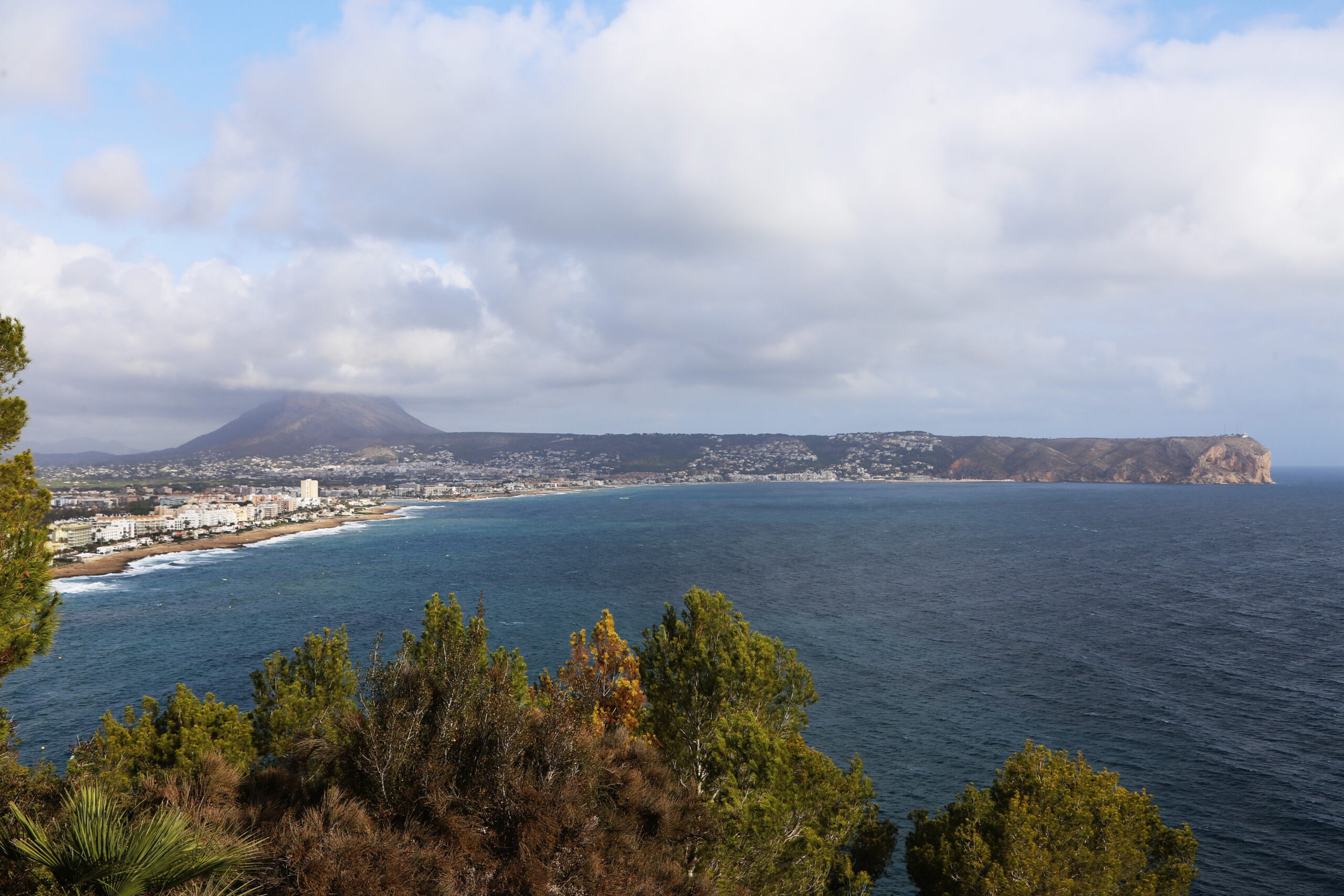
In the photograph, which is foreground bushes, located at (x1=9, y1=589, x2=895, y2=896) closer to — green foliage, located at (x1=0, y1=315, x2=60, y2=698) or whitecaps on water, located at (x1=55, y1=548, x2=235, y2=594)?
green foliage, located at (x1=0, y1=315, x2=60, y2=698)

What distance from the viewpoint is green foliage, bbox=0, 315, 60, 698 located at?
32.7ft

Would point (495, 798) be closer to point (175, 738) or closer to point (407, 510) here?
point (175, 738)

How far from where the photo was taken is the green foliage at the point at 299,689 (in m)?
20.4

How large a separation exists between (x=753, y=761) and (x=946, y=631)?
1763 inches

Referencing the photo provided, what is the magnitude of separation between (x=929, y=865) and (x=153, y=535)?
14869 cm

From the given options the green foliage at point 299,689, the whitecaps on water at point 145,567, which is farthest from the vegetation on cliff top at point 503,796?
the whitecaps on water at point 145,567

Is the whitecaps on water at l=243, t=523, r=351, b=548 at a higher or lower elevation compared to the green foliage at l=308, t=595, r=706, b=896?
lower

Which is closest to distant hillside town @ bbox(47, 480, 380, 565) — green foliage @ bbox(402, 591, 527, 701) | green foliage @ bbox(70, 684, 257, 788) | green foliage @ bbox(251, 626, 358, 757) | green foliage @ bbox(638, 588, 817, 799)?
green foliage @ bbox(251, 626, 358, 757)

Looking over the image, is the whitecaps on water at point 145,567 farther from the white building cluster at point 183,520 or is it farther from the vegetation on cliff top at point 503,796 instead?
the vegetation on cliff top at point 503,796

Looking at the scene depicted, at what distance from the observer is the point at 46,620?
10633mm

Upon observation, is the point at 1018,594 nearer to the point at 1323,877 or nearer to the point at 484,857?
the point at 1323,877

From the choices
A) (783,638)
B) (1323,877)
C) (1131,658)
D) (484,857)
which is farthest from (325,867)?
(1131,658)

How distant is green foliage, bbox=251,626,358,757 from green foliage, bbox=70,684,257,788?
1033 mm

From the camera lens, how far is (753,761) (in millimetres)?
13961
